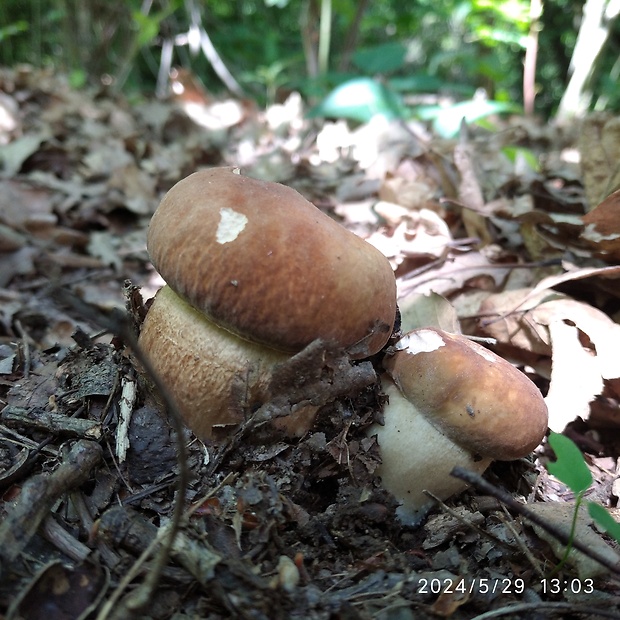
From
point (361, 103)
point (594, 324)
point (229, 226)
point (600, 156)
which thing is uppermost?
point (229, 226)

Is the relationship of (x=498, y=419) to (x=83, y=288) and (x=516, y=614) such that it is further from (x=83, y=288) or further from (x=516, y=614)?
(x=83, y=288)

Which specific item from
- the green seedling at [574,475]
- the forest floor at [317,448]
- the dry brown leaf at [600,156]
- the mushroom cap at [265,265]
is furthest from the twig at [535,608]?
the dry brown leaf at [600,156]

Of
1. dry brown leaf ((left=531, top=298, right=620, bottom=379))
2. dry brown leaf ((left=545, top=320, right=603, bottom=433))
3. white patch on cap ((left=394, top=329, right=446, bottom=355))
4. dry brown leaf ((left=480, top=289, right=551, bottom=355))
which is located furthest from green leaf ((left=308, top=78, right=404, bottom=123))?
white patch on cap ((left=394, top=329, right=446, bottom=355))

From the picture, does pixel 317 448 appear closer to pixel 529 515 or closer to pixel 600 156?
pixel 529 515

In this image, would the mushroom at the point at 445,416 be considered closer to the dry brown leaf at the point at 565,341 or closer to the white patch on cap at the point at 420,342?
the white patch on cap at the point at 420,342

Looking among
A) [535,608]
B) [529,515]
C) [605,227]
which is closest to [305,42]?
[605,227]

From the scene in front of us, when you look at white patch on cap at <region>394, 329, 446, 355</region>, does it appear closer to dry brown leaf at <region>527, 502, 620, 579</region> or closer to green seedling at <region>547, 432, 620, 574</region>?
green seedling at <region>547, 432, 620, 574</region>
